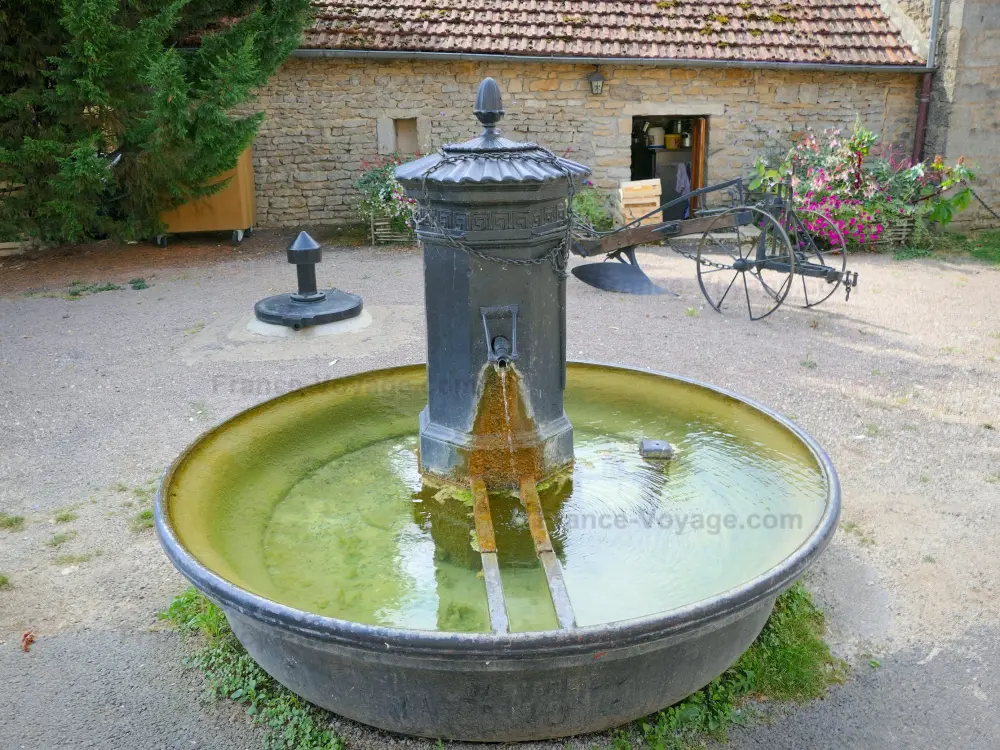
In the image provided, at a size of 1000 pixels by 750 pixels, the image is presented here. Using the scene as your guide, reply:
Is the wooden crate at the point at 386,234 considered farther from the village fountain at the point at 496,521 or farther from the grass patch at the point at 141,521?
the grass patch at the point at 141,521

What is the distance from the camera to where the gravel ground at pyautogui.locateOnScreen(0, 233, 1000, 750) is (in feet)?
10.6

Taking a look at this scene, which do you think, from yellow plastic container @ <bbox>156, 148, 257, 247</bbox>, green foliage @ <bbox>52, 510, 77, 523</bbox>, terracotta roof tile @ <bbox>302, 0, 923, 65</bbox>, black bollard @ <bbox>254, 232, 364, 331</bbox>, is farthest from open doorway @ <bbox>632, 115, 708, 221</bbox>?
green foliage @ <bbox>52, 510, 77, 523</bbox>

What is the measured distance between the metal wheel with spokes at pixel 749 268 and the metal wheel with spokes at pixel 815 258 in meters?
0.19

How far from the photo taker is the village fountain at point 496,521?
107 inches

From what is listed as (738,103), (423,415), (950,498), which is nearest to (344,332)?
(423,415)

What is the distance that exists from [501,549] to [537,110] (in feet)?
35.1

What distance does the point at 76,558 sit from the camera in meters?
4.29

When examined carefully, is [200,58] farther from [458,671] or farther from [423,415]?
[458,671]

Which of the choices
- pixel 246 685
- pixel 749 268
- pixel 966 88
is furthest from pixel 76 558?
pixel 966 88

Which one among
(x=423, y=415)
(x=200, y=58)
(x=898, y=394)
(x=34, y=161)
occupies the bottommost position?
(x=898, y=394)

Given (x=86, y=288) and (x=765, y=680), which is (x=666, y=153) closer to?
(x=86, y=288)

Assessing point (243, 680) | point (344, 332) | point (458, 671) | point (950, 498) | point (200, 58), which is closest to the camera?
point (458, 671)

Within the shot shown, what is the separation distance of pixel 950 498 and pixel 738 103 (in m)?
9.69

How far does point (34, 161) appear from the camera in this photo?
A: 10.2 meters
